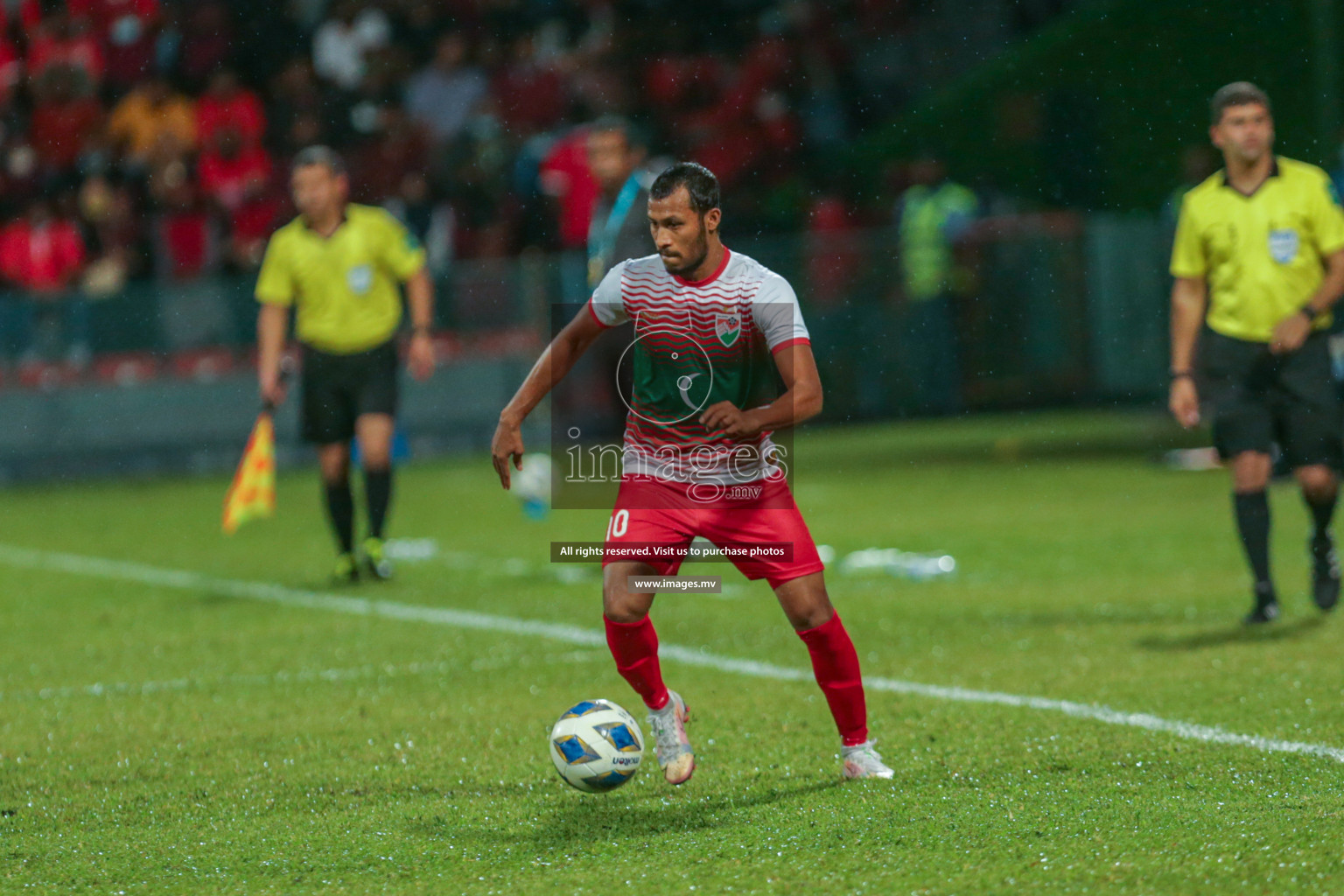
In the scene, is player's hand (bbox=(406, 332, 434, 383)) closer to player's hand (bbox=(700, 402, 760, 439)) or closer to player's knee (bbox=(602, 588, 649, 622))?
player's knee (bbox=(602, 588, 649, 622))

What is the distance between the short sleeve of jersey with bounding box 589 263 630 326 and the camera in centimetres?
541

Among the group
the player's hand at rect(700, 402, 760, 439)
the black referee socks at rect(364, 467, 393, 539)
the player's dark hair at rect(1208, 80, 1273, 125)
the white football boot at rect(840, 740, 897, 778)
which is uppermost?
the player's dark hair at rect(1208, 80, 1273, 125)

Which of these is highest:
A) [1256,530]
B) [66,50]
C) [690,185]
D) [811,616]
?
[66,50]

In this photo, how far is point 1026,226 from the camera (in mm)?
18234

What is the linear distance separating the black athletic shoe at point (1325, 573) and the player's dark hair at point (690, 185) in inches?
155

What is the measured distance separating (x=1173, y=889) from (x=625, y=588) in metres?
1.89

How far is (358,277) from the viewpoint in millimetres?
10242

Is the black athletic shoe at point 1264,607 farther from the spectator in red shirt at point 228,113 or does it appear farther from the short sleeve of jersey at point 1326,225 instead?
the spectator in red shirt at point 228,113

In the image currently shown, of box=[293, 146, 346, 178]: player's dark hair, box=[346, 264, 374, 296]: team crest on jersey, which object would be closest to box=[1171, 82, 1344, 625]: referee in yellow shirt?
box=[346, 264, 374, 296]: team crest on jersey

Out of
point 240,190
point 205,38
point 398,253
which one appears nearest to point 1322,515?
point 398,253

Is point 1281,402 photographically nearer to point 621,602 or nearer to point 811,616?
point 811,616

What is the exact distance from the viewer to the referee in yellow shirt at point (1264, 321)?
764 centimetres

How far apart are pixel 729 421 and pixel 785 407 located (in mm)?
287

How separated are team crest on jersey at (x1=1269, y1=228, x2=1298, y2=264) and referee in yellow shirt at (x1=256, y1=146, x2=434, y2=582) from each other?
4.61 m
